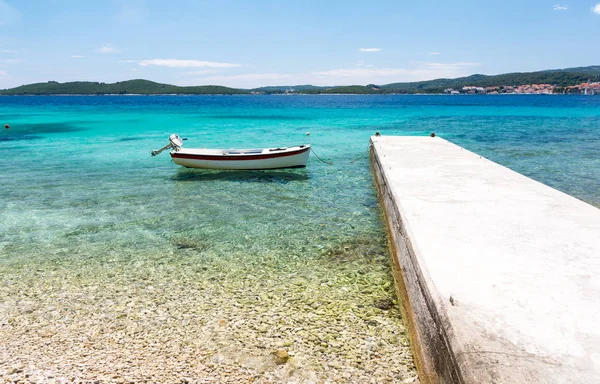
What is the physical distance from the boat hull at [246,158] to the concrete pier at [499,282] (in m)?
7.47

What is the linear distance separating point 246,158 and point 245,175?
27.0 inches

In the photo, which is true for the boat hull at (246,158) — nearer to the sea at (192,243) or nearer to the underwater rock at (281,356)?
the sea at (192,243)

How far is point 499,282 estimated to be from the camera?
4.75 metres

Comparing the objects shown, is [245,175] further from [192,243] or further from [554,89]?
[554,89]

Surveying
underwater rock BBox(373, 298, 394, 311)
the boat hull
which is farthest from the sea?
the boat hull

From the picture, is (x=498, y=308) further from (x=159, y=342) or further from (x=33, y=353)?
(x=33, y=353)

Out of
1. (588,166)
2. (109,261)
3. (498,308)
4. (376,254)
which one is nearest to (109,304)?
(109,261)

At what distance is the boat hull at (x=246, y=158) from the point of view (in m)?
15.9

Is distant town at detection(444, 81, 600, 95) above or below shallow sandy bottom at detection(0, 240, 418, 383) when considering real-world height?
above

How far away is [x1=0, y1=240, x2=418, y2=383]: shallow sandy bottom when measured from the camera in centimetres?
472

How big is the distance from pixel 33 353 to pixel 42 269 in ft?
9.80

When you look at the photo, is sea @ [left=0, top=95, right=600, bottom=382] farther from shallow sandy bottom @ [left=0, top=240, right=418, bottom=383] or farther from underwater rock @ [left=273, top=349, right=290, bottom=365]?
underwater rock @ [left=273, top=349, right=290, bottom=365]

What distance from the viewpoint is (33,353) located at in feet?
16.6

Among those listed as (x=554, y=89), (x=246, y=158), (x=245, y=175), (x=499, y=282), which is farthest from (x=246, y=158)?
(x=554, y=89)
